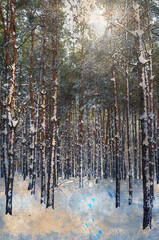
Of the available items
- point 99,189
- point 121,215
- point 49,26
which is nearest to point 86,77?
point 49,26

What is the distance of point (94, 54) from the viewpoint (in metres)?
15.3

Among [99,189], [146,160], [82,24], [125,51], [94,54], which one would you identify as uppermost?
[82,24]

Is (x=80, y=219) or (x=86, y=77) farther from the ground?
(x=86, y=77)

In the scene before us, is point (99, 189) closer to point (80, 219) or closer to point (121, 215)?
point (121, 215)

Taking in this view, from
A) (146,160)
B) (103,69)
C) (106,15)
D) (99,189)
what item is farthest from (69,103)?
(146,160)

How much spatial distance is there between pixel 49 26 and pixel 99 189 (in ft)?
38.2

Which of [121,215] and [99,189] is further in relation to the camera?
[99,189]

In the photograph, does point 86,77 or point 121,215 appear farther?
point 86,77

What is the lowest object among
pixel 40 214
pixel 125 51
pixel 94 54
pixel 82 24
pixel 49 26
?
pixel 40 214

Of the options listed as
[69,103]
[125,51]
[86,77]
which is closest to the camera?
[125,51]

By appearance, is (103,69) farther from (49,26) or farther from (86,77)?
(49,26)

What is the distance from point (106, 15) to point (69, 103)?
11.1m

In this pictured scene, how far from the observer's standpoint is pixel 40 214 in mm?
9398

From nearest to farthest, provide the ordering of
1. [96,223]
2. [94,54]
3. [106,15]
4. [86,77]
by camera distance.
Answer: [96,223]
[106,15]
[94,54]
[86,77]
